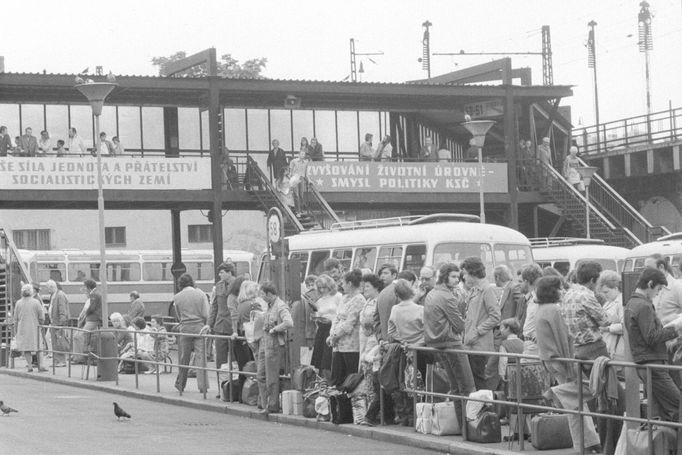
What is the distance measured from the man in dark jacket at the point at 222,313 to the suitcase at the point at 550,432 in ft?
26.8

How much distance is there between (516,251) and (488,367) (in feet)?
41.3

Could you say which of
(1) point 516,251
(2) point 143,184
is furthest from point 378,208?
(1) point 516,251

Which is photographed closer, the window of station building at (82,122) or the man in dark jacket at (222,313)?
the man in dark jacket at (222,313)

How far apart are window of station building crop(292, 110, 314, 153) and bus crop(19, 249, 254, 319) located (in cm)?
852

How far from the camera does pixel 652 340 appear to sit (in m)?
11.9

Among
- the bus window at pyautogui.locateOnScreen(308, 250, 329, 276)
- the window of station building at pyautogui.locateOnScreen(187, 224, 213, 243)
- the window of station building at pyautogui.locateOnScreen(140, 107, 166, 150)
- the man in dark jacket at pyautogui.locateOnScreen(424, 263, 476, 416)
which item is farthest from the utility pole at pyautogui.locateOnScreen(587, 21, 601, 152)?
the man in dark jacket at pyautogui.locateOnScreen(424, 263, 476, 416)

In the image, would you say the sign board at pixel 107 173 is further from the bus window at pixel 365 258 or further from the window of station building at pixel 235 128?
the bus window at pixel 365 258

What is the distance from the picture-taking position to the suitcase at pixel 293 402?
18.6 metres

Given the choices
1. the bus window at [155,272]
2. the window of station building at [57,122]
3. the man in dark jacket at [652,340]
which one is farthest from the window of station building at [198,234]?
the man in dark jacket at [652,340]

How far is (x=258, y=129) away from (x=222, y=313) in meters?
25.8

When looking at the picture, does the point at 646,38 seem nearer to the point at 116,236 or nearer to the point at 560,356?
the point at 116,236

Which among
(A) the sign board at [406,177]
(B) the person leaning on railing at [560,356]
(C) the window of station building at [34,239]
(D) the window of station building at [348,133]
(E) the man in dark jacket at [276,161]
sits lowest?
(B) the person leaning on railing at [560,356]

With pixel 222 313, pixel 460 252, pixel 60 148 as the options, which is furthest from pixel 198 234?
pixel 222 313

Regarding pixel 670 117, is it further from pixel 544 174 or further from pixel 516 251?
pixel 516 251
